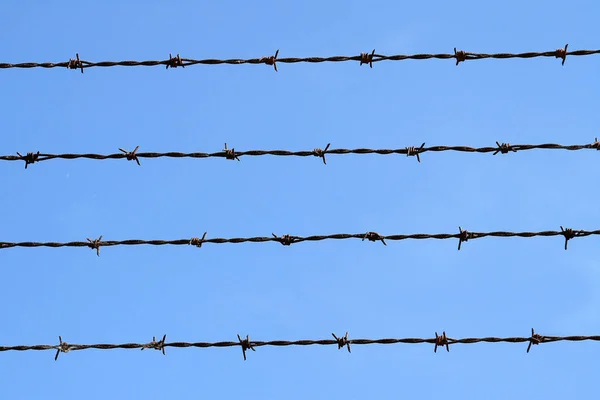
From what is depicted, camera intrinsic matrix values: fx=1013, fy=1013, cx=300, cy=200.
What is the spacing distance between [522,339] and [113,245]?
7.66 ft

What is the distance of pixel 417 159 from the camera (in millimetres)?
5883

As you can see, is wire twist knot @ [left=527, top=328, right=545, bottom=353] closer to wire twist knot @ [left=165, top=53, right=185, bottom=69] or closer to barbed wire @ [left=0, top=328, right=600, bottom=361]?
barbed wire @ [left=0, top=328, right=600, bottom=361]

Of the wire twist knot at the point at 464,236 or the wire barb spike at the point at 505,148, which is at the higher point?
the wire barb spike at the point at 505,148

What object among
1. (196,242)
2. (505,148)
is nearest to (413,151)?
(505,148)

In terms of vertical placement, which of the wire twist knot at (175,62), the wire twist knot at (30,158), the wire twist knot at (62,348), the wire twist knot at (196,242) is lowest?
the wire twist knot at (62,348)

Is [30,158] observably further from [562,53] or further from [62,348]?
[562,53]

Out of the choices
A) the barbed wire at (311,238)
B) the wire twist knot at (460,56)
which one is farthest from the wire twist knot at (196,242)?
the wire twist knot at (460,56)

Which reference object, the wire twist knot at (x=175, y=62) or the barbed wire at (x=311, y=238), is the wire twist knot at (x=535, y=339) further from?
the wire twist knot at (x=175, y=62)

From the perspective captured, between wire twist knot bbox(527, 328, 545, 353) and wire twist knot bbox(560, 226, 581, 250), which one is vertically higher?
wire twist knot bbox(560, 226, 581, 250)

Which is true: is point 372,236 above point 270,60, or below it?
below

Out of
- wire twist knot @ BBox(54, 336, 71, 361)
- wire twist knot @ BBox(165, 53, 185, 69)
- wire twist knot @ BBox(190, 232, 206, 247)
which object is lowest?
wire twist knot @ BBox(54, 336, 71, 361)

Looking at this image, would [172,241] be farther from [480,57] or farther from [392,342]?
[480,57]

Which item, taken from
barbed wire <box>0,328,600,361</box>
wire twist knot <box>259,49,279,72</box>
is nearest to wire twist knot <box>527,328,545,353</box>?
barbed wire <box>0,328,600,361</box>

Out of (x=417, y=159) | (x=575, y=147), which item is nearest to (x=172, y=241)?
(x=417, y=159)
